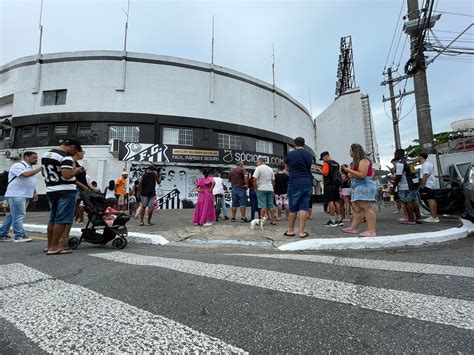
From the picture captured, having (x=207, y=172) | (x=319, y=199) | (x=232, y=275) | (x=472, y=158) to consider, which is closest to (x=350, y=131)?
(x=319, y=199)

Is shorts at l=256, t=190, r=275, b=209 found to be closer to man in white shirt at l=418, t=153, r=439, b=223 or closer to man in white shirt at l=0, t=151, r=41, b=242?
man in white shirt at l=418, t=153, r=439, b=223

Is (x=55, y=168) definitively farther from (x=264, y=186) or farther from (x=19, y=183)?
(x=264, y=186)

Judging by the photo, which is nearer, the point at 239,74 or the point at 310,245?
the point at 310,245

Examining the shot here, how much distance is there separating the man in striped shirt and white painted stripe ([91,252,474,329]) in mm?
2143

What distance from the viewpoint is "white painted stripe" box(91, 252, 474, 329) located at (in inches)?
68.1

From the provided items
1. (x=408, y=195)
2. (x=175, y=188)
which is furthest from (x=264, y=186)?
(x=175, y=188)

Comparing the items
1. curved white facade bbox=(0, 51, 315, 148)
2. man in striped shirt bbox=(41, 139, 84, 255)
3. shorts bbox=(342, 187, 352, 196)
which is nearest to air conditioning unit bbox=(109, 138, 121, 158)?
curved white facade bbox=(0, 51, 315, 148)

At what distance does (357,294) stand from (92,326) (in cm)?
198

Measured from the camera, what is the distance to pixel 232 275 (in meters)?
2.69

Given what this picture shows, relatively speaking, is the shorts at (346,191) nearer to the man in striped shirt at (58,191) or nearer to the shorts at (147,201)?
the shorts at (147,201)

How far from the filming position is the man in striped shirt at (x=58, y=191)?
13.2 feet

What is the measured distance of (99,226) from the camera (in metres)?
4.71

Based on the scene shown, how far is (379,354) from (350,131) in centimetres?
3442

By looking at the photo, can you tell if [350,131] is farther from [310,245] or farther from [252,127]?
[310,245]
